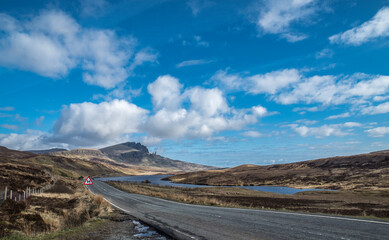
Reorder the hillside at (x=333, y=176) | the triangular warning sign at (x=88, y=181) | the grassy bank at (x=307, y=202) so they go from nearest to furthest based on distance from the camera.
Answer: the grassy bank at (x=307, y=202)
the triangular warning sign at (x=88, y=181)
the hillside at (x=333, y=176)

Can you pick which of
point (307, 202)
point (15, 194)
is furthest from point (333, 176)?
point (15, 194)

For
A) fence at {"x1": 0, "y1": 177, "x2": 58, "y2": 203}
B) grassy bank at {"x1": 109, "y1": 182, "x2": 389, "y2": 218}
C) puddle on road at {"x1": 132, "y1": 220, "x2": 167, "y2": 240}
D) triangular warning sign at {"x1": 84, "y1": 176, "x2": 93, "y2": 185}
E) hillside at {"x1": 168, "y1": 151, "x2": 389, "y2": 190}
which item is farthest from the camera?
hillside at {"x1": 168, "y1": 151, "x2": 389, "y2": 190}

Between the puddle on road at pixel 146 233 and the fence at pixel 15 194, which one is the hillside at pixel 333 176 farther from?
the fence at pixel 15 194

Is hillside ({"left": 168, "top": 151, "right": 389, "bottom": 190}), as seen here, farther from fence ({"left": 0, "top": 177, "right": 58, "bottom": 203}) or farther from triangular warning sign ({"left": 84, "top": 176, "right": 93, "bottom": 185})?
fence ({"left": 0, "top": 177, "right": 58, "bottom": 203})

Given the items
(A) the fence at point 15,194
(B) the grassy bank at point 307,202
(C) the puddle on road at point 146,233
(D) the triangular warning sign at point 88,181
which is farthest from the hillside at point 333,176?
(A) the fence at point 15,194

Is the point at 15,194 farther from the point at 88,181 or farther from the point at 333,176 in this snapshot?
the point at 333,176

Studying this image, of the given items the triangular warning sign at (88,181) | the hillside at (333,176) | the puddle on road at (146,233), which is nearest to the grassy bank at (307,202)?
the triangular warning sign at (88,181)

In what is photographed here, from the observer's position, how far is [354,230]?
10.6m

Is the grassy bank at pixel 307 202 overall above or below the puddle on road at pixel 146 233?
below

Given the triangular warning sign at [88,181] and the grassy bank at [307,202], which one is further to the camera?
the triangular warning sign at [88,181]

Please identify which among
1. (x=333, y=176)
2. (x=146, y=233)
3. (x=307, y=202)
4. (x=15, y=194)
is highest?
(x=146, y=233)

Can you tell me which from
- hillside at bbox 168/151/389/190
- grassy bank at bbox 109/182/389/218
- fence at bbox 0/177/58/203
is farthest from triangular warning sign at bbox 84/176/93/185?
hillside at bbox 168/151/389/190

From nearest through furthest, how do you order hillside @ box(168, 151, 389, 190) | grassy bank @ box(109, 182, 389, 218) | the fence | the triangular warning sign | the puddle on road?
the puddle on road
grassy bank @ box(109, 182, 389, 218)
the fence
the triangular warning sign
hillside @ box(168, 151, 389, 190)

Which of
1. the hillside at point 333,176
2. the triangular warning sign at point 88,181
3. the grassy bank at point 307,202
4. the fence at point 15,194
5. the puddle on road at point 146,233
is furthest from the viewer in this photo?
the hillside at point 333,176
